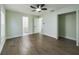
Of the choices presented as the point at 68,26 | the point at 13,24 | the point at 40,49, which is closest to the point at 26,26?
the point at 13,24

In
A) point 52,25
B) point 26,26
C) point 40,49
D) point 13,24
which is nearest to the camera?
point 40,49

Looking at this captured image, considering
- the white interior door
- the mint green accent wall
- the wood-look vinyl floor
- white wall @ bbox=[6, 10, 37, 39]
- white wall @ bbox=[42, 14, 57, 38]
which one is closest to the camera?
the wood-look vinyl floor

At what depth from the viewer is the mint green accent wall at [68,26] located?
18.4ft

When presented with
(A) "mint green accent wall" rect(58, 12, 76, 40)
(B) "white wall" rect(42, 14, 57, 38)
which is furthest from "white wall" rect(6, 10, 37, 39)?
(A) "mint green accent wall" rect(58, 12, 76, 40)

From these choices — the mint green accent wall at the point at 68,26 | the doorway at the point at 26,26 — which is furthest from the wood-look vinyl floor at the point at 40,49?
the doorway at the point at 26,26

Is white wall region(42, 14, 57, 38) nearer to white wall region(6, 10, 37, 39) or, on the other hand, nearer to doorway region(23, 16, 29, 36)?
doorway region(23, 16, 29, 36)

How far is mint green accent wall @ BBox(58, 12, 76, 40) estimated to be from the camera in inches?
221

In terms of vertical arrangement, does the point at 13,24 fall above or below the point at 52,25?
above

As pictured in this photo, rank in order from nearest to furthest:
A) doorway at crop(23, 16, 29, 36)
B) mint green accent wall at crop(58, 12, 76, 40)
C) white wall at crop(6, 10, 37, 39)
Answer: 1. mint green accent wall at crop(58, 12, 76, 40)
2. white wall at crop(6, 10, 37, 39)
3. doorway at crop(23, 16, 29, 36)

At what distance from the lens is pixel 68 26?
612cm

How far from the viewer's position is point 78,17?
13.1 ft

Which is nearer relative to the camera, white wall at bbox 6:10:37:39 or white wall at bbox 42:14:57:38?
white wall at bbox 6:10:37:39

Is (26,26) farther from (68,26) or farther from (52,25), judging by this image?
(68,26)
